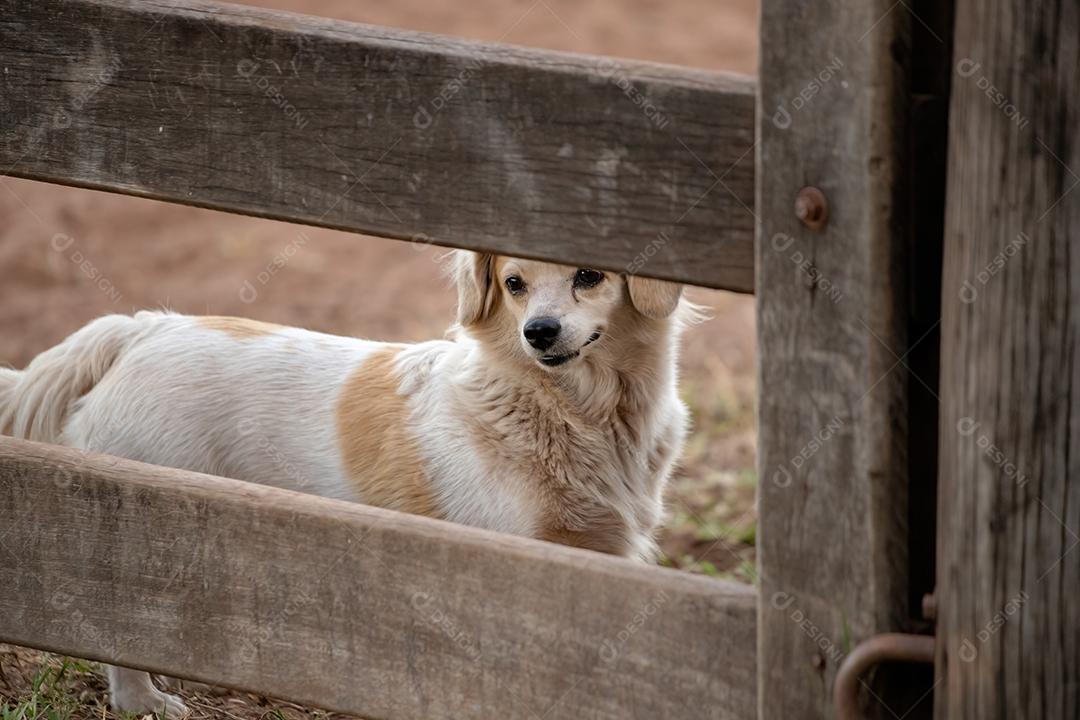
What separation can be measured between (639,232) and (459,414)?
1595mm

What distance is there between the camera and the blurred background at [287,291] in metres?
5.12

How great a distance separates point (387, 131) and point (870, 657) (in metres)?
1.04

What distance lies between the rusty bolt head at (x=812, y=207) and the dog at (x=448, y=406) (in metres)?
1.55

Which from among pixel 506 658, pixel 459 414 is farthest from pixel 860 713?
pixel 459 414

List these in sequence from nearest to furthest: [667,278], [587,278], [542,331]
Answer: [667,278]
[542,331]
[587,278]

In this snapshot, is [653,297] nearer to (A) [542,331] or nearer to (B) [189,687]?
(A) [542,331]

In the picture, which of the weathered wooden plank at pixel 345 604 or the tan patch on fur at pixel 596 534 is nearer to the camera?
the weathered wooden plank at pixel 345 604

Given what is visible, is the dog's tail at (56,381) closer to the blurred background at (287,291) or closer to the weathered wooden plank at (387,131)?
the weathered wooden plank at (387,131)

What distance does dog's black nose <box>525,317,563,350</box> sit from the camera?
3.18 metres

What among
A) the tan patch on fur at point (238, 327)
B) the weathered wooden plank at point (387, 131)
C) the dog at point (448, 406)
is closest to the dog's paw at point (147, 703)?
the dog at point (448, 406)

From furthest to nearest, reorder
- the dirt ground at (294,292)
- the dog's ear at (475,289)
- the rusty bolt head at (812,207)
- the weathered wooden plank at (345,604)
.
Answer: the dirt ground at (294,292), the dog's ear at (475,289), the weathered wooden plank at (345,604), the rusty bolt head at (812,207)

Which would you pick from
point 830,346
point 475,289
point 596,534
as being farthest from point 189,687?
point 830,346

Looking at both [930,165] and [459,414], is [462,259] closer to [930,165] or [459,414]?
[459,414]

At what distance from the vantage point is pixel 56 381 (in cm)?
338
